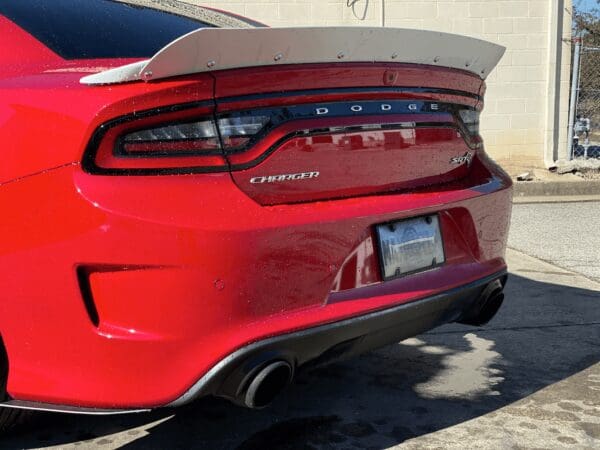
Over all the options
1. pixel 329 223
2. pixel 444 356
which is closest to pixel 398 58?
pixel 329 223

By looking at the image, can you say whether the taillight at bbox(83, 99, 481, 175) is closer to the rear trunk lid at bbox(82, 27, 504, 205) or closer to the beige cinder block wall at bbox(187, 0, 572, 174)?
the rear trunk lid at bbox(82, 27, 504, 205)

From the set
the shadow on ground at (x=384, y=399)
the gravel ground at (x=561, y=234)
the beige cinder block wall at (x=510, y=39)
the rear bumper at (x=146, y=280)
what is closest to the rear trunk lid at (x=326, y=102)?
the rear bumper at (x=146, y=280)

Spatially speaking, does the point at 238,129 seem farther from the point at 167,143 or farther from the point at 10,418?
the point at 10,418

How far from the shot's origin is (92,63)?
2.43m

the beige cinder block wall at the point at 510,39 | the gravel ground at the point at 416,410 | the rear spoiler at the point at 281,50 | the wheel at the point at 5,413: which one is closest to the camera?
the rear spoiler at the point at 281,50

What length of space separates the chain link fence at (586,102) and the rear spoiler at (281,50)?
953 cm

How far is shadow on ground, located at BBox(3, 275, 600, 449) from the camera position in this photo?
2748mm

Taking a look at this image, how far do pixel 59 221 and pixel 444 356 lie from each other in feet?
7.00

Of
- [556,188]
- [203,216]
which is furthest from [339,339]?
[556,188]

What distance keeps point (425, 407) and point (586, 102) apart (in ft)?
32.3

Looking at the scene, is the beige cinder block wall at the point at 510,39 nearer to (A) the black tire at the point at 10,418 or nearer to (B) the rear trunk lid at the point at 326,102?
(B) the rear trunk lid at the point at 326,102

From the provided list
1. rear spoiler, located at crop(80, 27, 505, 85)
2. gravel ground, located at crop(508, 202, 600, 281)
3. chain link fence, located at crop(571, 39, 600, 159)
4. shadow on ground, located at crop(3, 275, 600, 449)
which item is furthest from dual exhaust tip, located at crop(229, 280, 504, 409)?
chain link fence, located at crop(571, 39, 600, 159)

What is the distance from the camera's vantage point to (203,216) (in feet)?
6.69

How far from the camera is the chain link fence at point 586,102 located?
11453 mm
